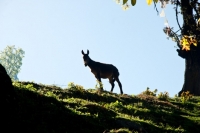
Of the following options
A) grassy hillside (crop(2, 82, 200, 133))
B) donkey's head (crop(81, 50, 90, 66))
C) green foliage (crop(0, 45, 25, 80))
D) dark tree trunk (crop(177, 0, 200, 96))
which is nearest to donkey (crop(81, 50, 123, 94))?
donkey's head (crop(81, 50, 90, 66))

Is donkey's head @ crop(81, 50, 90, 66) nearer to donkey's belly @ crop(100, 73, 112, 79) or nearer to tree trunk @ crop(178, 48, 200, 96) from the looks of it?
donkey's belly @ crop(100, 73, 112, 79)

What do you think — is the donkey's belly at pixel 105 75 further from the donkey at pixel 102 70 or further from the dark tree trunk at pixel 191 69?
the dark tree trunk at pixel 191 69

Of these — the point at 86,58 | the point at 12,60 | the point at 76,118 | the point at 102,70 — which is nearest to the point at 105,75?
the point at 102,70

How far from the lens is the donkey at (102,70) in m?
27.7

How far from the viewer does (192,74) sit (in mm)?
28422

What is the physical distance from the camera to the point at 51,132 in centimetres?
894

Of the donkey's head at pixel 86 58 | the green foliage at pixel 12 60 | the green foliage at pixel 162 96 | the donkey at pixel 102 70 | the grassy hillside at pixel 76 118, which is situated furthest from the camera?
A: the green foliage at pixel 12 60

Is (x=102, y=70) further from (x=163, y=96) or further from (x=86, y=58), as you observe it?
(x=163, y=96)

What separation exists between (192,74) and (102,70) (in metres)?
7.65

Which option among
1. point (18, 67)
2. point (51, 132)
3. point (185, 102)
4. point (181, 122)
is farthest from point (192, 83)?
point (18, 67)

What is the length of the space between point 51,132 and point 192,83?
70.2 feet

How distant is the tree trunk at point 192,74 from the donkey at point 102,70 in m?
5.74

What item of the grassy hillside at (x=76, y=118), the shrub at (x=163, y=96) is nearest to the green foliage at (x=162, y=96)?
the shrub at (x=163, y=96)

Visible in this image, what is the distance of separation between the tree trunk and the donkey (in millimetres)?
5739
